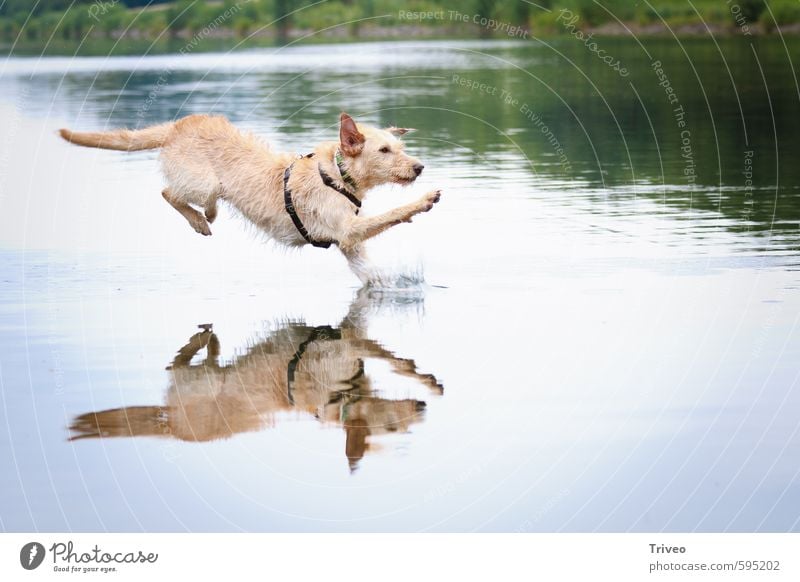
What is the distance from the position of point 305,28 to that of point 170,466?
40.3m

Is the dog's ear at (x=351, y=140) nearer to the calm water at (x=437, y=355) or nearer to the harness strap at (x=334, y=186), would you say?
the harness strap at (x=334, y=186)

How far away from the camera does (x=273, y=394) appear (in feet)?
30.6

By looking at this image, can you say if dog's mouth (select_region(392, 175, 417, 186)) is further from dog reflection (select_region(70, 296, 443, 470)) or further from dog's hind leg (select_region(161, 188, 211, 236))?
dog's hind leg (select_region(161, 188, 211, 236))

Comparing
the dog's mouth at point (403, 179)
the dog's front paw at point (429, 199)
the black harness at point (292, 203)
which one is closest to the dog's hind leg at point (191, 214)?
the black harness at point (292, 203)

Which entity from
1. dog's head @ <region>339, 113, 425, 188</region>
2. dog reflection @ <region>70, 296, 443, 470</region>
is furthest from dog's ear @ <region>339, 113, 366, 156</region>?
dog reflection @ <region>70, 296, 443, 470</region>

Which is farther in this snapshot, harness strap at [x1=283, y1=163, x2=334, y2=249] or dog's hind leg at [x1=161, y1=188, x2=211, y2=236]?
dog's hind leg at [x1=161, y1=188, x2=211, y2=236]

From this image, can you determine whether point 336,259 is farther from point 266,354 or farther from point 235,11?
point 235,11

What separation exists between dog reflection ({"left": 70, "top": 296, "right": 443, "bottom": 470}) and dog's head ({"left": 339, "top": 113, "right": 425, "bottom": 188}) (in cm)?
146

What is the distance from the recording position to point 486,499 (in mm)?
7836

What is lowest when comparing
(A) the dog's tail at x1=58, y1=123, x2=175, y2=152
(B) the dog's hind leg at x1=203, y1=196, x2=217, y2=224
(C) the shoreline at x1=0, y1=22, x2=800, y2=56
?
(B) the dog's hind leg at x1=203, y1=196, x2=217, y2=224

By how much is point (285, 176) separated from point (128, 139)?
1.71 metres

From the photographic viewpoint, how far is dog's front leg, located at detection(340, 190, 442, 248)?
1088 cm

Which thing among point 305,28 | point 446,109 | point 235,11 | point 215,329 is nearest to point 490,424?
point 215,329

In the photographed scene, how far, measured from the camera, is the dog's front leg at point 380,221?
10883mm
